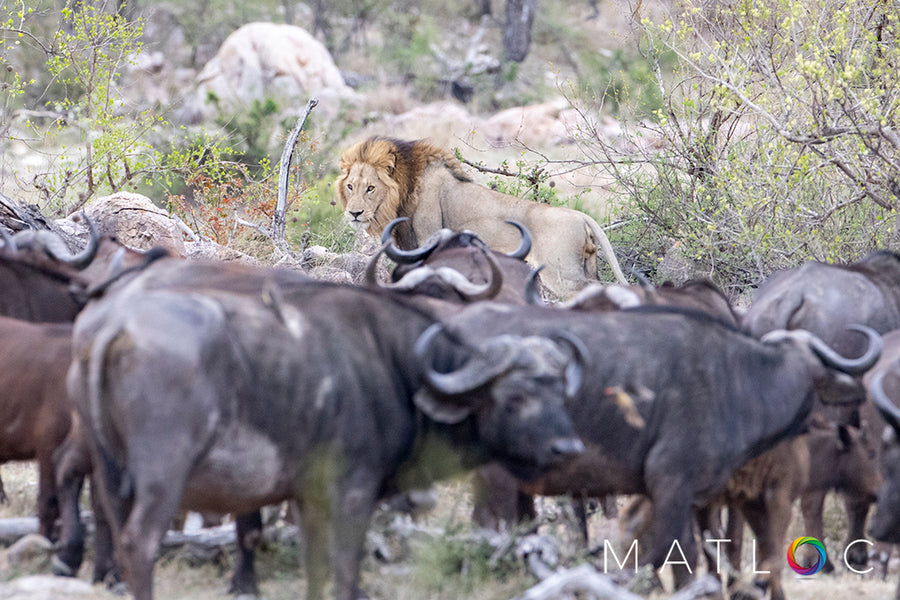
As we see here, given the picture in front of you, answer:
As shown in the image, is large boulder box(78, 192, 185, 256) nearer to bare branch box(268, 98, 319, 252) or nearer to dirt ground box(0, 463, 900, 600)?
bare branch box(268, 98, 319, 252)

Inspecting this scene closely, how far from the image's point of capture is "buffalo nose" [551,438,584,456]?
14.7ft

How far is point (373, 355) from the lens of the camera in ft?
15.0

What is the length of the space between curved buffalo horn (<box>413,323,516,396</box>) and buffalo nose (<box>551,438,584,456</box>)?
0.37 m

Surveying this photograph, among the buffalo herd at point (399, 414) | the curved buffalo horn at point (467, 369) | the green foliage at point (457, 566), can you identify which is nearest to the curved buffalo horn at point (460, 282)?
the buffalo herd at point (399, 414)

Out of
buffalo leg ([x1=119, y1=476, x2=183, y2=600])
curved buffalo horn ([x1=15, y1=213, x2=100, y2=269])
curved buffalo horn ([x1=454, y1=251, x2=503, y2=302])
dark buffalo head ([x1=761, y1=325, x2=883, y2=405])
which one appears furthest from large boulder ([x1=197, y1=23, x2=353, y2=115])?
buffalo leg ([x1=119, y1=476, x2=183, y2=600])

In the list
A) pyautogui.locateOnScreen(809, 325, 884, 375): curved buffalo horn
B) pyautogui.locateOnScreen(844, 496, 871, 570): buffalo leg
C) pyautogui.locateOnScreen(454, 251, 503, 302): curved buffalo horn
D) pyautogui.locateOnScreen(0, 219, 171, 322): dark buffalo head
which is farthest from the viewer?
pyautogui.locateOnScreen(454, 251, 503, 302): curved buffalo horn

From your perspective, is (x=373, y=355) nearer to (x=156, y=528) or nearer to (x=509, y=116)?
(x=156, y=528)

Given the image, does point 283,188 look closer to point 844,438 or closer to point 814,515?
point 814,515

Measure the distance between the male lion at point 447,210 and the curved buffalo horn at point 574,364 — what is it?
5.54m

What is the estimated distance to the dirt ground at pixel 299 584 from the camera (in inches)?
185

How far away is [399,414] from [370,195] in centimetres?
712

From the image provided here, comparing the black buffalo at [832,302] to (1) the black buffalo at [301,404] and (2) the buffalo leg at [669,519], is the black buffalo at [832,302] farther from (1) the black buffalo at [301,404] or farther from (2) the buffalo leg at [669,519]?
(1) the black buffalo at [301,404]

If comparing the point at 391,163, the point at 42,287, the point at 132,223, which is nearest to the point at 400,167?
the point at 391,163

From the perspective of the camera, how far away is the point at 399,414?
4.58 m
